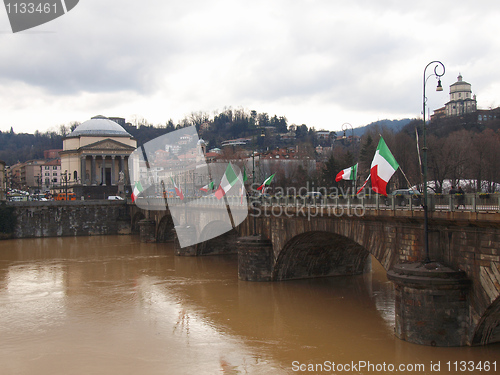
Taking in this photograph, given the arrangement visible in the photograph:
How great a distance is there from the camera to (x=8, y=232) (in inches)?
2611

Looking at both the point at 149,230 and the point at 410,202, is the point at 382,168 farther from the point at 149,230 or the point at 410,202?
the point at 149,230

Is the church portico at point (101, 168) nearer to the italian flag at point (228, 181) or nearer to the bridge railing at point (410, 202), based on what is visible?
the italian flag at point (228, 181)

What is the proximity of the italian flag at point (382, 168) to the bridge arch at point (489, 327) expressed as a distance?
5.52m

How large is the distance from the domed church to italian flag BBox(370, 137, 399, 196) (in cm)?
8102

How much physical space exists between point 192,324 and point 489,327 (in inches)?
460

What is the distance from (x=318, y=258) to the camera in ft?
98.8

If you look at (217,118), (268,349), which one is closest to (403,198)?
(268,349)

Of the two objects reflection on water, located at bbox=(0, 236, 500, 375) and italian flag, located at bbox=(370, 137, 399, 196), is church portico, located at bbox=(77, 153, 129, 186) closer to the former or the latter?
reflection on water, located at bbox=(0, 236, 500, 375)

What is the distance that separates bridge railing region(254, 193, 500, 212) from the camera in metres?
14.7

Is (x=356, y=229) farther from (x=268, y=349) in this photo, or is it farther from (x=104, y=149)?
A: (x=104, y=149)

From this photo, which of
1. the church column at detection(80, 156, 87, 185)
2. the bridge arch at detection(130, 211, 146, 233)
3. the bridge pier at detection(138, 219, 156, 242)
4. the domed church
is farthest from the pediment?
the bridge pier at detection(138, 219, 156, 242)

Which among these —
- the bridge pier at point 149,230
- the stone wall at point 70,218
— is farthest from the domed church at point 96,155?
the bridge pier at point 149,230

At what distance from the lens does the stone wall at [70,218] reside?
6812 centimetres

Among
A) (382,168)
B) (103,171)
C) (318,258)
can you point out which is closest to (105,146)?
(103,171)
